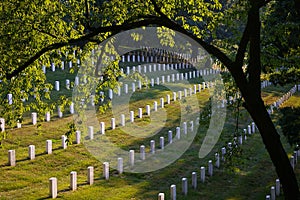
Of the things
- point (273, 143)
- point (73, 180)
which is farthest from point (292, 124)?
point (73, 180)

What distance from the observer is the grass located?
13.8m

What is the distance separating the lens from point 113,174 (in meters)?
16.0

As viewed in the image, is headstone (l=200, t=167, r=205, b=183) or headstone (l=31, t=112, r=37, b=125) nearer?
headstone (l=200, t=167, r=205, b=183)

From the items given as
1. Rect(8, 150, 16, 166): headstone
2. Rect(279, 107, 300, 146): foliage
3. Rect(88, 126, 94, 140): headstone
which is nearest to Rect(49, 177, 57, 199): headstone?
Rect(8, 150, 16, 166): headstone

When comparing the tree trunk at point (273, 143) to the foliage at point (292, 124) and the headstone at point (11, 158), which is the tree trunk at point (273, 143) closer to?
the foliage at point (292, 124)

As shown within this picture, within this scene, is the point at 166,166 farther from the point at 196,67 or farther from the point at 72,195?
the point at 196,67

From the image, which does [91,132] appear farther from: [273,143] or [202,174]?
[273,143]

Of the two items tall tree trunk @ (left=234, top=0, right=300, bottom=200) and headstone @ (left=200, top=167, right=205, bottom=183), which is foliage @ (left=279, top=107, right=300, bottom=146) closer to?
Result: headstone @ (left=200, top=167, right=205, bottom=183)

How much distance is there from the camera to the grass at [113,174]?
13.8 meters

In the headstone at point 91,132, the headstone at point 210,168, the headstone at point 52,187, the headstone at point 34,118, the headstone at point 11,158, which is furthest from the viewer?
the headstone at point 34,118

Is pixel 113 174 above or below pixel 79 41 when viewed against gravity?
below

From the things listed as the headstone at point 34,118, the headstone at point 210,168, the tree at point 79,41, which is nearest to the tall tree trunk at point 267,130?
the tree at point 79,41

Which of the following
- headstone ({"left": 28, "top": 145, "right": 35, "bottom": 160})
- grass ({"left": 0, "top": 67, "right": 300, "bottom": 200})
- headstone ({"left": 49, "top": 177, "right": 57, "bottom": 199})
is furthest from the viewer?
headstone ({"left": 28, "top": 145, "right": 35, "bottom": 160})

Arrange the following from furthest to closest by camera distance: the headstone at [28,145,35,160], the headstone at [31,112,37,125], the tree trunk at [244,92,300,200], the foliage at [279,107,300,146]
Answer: the headstone at [31,112,37,125], the headstone at [28,145,35,160], the foliage at [279,107,300,146], the tree trunk at [244,92,300,200]
